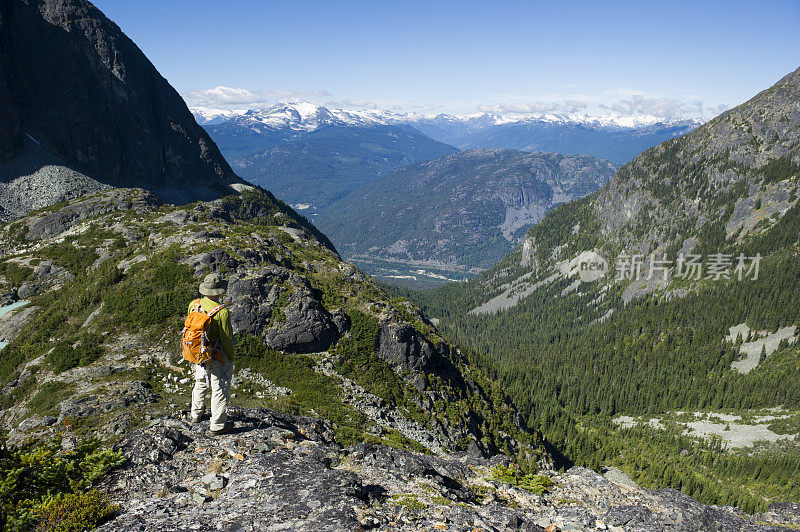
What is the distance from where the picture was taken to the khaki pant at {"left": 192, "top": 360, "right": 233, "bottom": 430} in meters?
16.8

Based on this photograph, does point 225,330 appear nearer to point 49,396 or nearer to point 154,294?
point 49,396

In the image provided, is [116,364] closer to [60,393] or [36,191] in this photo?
[60,393]

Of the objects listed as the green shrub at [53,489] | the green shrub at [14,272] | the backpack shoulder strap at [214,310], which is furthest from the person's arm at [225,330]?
the green shrub at [14,272]

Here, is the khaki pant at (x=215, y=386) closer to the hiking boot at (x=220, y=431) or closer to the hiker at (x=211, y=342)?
the hiker at (x=211, y=342)

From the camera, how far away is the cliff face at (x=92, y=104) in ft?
412

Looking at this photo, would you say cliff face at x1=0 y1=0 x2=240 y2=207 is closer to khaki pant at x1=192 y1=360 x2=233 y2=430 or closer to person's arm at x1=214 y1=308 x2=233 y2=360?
khaki pant at x1=192 y1=360 x2=233 y2=430

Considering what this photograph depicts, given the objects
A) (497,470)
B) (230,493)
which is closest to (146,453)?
(230,493)

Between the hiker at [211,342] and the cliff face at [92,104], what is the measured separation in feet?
451

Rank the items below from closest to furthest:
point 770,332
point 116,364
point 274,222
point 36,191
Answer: point 116,364
point 36,191
point 274,222
point 770,332

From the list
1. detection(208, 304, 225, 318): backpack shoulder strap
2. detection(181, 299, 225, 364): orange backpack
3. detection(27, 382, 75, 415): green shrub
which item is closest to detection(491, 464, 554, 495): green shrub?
detection(181, 299, 225, 364): orange backpack

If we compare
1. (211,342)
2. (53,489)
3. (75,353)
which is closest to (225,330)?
(211,342)

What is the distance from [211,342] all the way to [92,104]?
167200 millimetres

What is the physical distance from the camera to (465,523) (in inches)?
573

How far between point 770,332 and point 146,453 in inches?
8798
